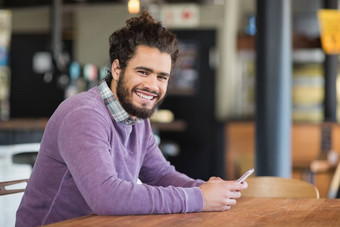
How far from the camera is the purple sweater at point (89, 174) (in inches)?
62.8

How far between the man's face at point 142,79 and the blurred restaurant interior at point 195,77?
3176 mm

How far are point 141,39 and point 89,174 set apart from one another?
1.77ft

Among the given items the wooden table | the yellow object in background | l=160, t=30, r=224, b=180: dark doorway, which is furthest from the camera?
l=160, t=30, r=224, b=180: dark doorway

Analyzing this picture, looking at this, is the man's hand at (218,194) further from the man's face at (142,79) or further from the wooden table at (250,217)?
the man's face at (142,79)

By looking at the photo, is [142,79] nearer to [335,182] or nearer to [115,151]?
[115,151]

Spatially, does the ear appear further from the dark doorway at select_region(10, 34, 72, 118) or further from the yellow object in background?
the dark doorway at select_region(10, 34, 72, 118)

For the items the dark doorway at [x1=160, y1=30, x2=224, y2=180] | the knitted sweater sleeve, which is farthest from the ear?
the dark doorway at [x1=160, y1=30, x2=224, y2=180]

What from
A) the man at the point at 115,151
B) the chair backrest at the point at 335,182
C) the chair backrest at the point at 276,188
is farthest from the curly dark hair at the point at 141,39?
the chair backrest at the point at 335,182

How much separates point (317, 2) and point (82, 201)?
7756 millimetres

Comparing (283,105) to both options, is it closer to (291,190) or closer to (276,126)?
(276,126)

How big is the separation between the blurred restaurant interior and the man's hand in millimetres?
3349

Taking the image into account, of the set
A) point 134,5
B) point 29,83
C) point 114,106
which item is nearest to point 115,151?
point 114,106

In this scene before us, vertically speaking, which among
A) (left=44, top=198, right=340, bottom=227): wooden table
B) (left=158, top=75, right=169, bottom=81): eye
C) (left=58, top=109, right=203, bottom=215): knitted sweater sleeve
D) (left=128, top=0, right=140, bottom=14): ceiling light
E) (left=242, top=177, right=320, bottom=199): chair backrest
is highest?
(left=128, top=0, right=140, bottom=14): ceiling light

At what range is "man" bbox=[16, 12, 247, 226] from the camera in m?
1.61
